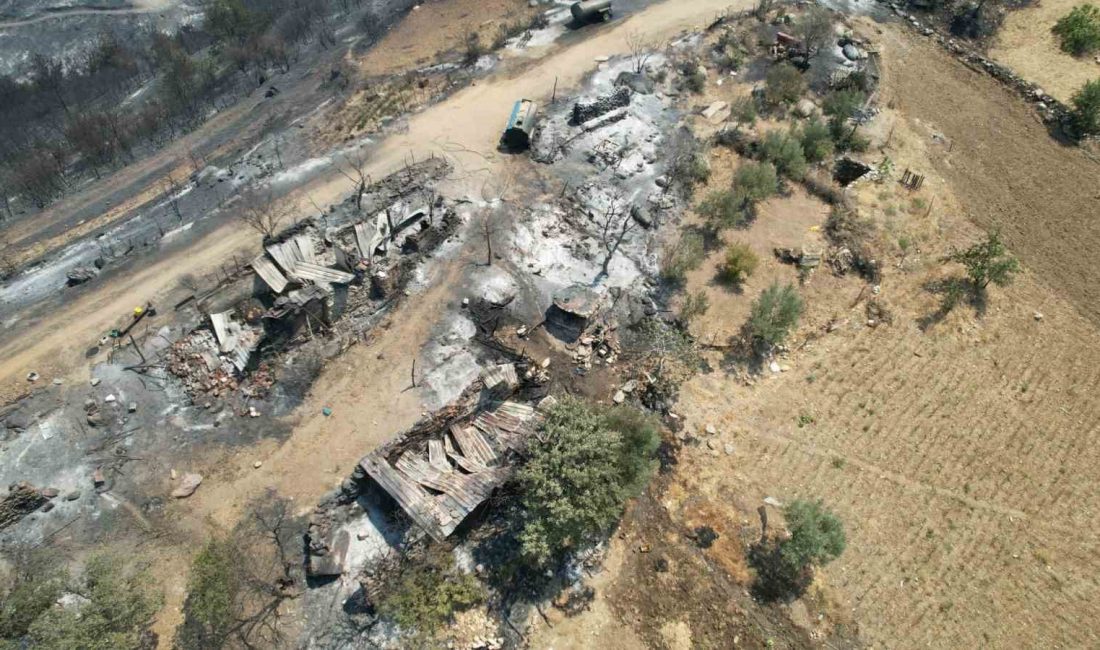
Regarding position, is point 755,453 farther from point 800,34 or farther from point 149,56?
point 149,56

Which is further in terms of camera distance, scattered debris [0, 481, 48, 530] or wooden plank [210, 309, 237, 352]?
wooden plank [210, 309, 237, 352]

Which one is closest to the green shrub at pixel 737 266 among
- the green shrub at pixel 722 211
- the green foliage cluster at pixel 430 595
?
the green shrub at pixel 722 211

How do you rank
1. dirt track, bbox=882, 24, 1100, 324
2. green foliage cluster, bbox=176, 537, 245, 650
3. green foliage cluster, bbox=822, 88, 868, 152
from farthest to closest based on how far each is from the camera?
green foliage cluster, bbox=822, 88, 868, 152
dirt track, bbox=882, 24, 1100, 324
green foliage cluster, bbox=176, 537, 245, 650

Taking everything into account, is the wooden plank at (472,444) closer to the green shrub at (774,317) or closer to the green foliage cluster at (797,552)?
the green foliage cluster at (797,552)

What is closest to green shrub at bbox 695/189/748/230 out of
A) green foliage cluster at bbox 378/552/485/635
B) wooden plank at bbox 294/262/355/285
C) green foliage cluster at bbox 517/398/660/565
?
green foliage cluster at bbox 517/398/660/565

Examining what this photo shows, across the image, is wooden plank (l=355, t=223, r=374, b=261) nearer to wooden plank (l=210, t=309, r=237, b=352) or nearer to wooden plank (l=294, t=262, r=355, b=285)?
wooden plank (l=294, t=262, r=355, b=285)
